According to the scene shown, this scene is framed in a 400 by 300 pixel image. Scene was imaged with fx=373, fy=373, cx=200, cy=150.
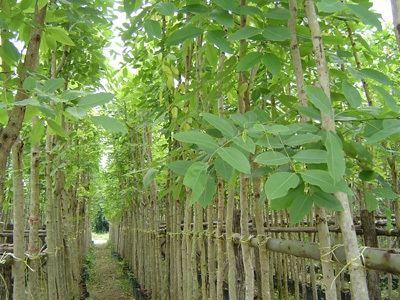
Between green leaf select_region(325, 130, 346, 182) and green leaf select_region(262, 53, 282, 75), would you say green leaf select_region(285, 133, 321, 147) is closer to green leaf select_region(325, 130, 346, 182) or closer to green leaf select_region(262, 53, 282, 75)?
green leaf select_region(325, 130, 346, 182)

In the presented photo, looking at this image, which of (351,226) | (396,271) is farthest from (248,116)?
(396,271)

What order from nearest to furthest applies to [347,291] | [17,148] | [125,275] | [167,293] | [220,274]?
[17,148] → [220,274] → [347,291] → [167,293] → [125,275]

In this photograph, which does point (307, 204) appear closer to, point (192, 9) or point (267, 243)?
point (192, 9)

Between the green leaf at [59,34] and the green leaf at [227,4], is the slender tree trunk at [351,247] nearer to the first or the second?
the green leaf at [227,4]

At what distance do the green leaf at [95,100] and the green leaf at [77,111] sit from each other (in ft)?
0.05

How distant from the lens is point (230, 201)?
247 centimetres

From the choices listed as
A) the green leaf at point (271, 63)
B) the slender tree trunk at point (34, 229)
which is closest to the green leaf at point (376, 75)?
the green leaf at point (271, 63)

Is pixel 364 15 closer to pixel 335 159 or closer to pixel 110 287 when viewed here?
pixel 335 159

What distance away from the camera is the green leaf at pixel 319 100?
3.45 ft

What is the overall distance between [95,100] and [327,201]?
0.72 m

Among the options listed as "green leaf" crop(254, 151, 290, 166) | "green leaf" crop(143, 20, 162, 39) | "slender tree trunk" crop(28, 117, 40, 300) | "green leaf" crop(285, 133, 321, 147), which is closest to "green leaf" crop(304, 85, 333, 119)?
"green leaf" crop(285, 133, 321, 147)

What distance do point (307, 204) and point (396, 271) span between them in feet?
1.17

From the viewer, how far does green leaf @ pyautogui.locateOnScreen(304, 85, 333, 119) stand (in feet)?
3.45

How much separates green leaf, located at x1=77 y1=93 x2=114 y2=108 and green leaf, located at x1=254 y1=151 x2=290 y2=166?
1.42 feet
